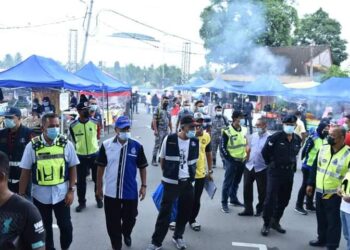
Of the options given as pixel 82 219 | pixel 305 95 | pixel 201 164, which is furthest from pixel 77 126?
pixel 305 95

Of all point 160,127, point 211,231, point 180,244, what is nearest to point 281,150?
point 211,231

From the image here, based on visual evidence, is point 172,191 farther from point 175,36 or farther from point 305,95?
point 175,36

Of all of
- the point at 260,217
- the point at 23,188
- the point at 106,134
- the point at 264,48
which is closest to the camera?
the point at 23,188

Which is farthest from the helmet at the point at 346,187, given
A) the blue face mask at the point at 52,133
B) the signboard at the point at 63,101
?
the signboard at the point at 63,101

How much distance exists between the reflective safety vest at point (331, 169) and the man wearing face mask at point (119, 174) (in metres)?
2.33

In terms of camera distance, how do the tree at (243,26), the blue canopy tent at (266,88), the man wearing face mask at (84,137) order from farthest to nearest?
the tree at (243,26) → the blue canopy tent at (266,88) → the man wearing face mask at (84,137)

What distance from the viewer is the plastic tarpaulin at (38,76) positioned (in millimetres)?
10984

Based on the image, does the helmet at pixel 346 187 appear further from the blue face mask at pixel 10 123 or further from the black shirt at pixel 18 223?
the blue face mask at pixel 10 123

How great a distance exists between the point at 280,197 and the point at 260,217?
3.02 ft

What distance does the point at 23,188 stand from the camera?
4.51 meters

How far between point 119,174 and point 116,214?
0.51m

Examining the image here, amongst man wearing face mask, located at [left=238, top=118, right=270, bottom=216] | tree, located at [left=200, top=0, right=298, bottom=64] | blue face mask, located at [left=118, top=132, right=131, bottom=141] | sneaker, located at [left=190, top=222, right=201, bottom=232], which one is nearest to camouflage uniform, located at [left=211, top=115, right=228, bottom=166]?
man wearing face mask, located at [left=238, top=118, right=270, bottom=216]

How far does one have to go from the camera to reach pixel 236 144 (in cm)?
729

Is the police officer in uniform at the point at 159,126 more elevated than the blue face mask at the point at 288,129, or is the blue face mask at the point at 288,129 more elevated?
the blue face mask at the point at 288,129
